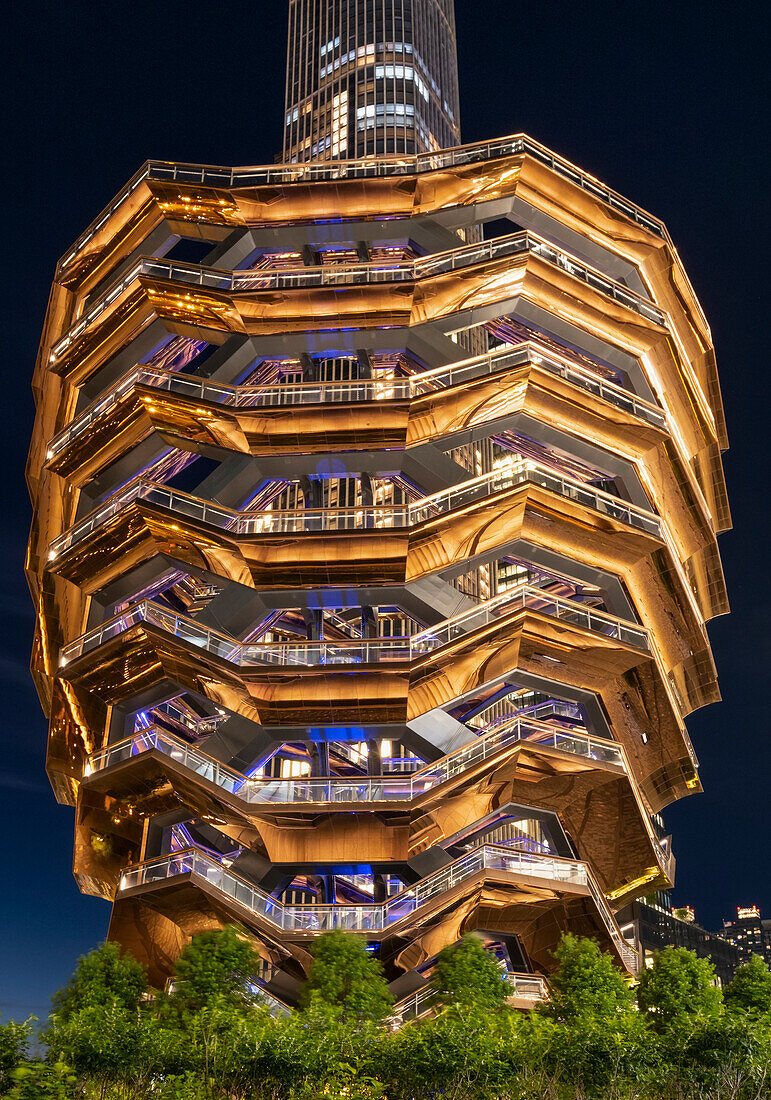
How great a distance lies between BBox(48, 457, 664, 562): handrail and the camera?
50.2 meters

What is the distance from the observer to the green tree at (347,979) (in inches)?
1423

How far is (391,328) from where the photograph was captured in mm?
54938

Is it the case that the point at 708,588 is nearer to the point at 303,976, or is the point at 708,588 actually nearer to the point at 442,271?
the point at 442,271

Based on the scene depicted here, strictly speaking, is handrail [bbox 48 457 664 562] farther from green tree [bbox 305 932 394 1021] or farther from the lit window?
the lit window

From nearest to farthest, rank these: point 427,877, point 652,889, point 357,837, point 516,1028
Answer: point 516,1028
point 427,877
point 357,837
point 652,889

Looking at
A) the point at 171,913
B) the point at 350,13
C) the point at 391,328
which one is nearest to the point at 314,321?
the point at 391,328

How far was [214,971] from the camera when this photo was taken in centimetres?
3838

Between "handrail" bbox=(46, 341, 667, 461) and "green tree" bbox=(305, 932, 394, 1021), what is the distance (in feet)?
73.1

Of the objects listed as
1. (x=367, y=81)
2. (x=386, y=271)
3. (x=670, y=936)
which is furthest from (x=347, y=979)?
(x=670, y=936)

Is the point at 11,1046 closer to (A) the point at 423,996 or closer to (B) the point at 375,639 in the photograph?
(A) the point at 423,996

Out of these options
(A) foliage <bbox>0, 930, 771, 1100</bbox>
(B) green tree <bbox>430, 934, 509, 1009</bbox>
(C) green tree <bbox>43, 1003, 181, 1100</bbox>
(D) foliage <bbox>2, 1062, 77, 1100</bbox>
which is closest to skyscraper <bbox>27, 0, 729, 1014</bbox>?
(B) green tree <bbox>430, 934, 509, 1009</bbox>

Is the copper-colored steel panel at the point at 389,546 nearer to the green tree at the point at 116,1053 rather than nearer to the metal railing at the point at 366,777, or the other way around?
the metal railing at the point at 366,777

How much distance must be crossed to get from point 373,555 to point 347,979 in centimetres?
1748

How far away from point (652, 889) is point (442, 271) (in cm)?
Answer: 2880
